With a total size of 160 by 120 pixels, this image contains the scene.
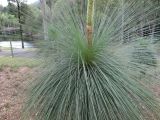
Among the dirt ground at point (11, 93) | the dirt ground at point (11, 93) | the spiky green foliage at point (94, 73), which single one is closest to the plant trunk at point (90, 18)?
the spiky green foliage at point (94, 73)

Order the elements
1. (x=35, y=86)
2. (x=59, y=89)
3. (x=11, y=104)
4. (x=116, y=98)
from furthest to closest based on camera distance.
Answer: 1. (x=11, y=104)
2. (x=35, y=86)
3. (x=59, y=89)
4. (x=116, y=98)

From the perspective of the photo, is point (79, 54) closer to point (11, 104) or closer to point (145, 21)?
point (145, 21)

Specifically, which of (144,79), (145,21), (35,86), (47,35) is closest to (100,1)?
(145,21)

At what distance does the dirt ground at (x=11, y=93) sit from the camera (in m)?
2.90

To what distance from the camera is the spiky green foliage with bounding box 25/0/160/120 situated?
5.12 feet

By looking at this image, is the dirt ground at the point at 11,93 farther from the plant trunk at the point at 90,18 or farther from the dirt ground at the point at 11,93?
the plant trunk at the point at 90,18

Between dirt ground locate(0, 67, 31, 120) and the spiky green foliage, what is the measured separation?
0.72 meters

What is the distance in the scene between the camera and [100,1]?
203 centimetres

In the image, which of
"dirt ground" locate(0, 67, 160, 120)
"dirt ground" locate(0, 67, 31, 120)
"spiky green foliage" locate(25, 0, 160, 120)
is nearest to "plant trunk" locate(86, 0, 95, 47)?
"spiky green foliage" locate(25, 0, 160, 120)

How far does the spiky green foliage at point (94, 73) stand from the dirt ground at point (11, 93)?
63 centimetres

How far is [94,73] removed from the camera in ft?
5.25

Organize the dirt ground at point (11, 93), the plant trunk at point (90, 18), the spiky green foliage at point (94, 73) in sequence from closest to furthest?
the spiky green foliage at point (94, 73)
the plant trunk at point (90, 18)
the dirt ground at point (11, 93)

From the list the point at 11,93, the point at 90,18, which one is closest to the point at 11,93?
the point at 11,93

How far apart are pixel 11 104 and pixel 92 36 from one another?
6.34 feet
